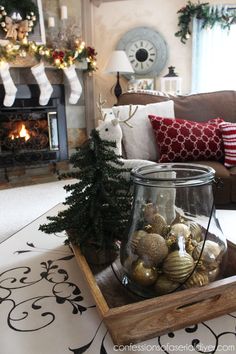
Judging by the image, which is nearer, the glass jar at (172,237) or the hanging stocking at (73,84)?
the glass jar at (172,237)

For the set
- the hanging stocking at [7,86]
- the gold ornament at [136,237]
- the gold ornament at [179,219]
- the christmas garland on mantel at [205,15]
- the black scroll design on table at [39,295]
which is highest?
the christmas garland on mantel at [205,15]

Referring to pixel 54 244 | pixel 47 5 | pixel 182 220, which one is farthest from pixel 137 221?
pixel 47 5

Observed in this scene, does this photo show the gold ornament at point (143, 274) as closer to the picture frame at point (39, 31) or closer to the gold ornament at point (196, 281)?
the gold ornament at point (196, 281)

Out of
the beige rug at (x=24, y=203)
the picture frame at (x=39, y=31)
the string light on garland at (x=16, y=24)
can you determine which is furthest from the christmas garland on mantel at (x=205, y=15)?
the beige rug at (x=24, y=203)

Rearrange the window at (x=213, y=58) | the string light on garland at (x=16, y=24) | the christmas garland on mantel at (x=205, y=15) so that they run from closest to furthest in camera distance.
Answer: the string light on garland at (x=16, y=24), the christmas garland on mantel at (x=205, y=15), the window at (x=213, y=58)

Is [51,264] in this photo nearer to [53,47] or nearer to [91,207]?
[91,207]

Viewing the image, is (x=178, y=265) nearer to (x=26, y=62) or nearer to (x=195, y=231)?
(x=195, y=231)

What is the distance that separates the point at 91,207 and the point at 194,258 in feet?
1.14

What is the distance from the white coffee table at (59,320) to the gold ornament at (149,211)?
0.26 m

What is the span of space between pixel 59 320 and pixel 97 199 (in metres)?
0.35

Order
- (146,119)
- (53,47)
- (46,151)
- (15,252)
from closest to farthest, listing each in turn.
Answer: (15,252)
(146,119)
(53,47)
(46,151)

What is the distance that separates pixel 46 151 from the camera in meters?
3.51

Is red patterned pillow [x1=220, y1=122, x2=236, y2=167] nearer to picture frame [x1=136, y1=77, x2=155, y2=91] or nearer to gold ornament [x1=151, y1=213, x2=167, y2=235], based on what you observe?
gold ornament [x1=151, y1=213, x2=167, y2=235]

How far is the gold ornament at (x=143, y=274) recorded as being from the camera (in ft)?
2.36
